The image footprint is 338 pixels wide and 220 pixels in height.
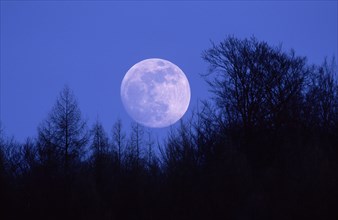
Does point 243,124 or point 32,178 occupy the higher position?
point 243,124

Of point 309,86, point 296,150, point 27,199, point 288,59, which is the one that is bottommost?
point 296,150

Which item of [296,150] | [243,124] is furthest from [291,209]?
[243,124]

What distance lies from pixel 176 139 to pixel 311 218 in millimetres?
6836

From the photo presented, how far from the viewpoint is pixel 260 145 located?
79.8 feet

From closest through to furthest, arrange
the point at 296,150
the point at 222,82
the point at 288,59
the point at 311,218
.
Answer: the point at 311,218
the point at 296,150
the point at 222,82
the point at 288,59

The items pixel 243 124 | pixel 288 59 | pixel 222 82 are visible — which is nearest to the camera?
pixel 243 124

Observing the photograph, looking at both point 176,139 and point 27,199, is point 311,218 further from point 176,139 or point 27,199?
point 27,199

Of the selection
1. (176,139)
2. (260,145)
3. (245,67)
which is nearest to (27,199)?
(176,139)

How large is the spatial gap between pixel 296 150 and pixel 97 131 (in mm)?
27008

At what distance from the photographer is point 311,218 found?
45.8ft

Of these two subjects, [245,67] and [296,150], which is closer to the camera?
[296,150]

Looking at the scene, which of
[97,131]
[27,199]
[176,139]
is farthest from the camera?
[97,131]

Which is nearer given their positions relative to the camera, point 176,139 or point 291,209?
point 291,209

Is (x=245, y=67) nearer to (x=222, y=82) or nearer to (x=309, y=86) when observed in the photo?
(x=222, y=82)
